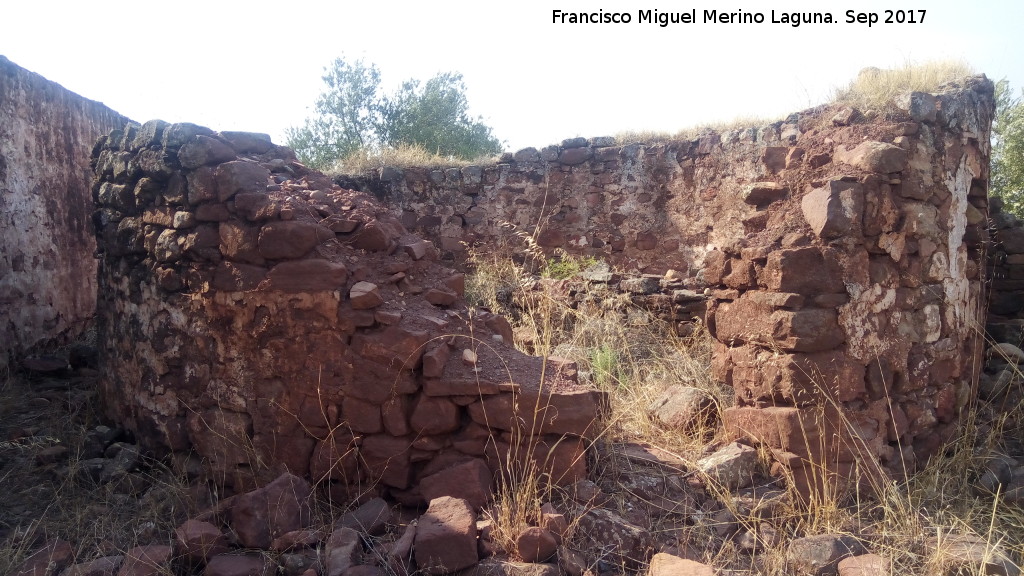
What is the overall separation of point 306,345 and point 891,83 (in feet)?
12.2

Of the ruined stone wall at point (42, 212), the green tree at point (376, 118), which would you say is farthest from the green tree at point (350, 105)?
the ruined stone wall at point (42, 212)

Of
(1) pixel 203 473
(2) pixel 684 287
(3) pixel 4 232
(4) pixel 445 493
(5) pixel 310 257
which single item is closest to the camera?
(4) pixel 445 493

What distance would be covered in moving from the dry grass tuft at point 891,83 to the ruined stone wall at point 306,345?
2385mm

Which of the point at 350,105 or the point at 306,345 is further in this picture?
the point at 350,105

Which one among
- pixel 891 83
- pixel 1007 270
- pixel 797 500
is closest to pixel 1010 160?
pixel 1007 270

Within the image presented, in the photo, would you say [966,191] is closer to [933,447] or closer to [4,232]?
[933,447]

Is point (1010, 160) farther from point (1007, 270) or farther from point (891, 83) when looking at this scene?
point (891, 83)

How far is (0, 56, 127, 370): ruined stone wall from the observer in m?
5.20

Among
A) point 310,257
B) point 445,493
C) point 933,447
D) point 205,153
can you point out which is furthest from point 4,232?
point 933,447

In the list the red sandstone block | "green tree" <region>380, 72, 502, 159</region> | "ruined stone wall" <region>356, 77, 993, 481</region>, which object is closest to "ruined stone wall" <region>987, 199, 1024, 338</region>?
"ruined stone wall" <region>356, 77, 993, 481</region>

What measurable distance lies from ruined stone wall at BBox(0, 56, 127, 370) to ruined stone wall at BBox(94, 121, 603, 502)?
2.18 metres

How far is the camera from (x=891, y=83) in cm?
409

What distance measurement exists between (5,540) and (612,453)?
2.69 metres

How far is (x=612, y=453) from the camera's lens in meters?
3.22
